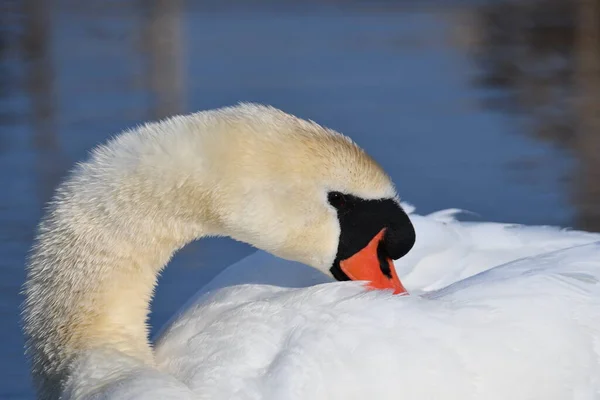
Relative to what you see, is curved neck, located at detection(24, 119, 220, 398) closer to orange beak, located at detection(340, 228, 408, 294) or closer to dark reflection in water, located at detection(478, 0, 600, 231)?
orange beak, located at detection(340, 228, 408, 294)

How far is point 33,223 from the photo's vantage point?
21.1 ft

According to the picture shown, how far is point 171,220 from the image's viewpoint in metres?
3.84

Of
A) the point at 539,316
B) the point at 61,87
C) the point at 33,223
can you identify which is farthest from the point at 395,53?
the point at 539,316

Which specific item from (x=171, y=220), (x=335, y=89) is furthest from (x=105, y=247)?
(x=335, y=89)

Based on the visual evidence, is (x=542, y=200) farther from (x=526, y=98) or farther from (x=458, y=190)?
(x=526, y=98)

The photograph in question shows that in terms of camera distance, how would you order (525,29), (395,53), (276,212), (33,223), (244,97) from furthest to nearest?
(525,29), (395,53), (244,97), (33,223), (276,212)

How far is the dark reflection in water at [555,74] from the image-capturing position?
288 inches

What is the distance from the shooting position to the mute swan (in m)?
3.76

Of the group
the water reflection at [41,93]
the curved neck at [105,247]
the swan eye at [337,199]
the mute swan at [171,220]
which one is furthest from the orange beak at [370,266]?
the water reflection at [41,93]

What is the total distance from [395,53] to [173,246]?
18.7 feet

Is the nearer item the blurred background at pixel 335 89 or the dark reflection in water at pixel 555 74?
the blurred background at pixel 335 89

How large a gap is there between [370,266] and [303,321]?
0.28m

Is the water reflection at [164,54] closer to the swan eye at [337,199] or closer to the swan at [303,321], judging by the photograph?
the swan at [303,321]

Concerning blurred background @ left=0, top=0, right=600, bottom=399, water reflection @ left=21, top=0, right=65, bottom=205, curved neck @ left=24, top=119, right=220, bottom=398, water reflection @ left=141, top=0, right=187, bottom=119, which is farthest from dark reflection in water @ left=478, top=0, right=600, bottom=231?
curved neck @ left=24, top=119, right=220, bottom=398
